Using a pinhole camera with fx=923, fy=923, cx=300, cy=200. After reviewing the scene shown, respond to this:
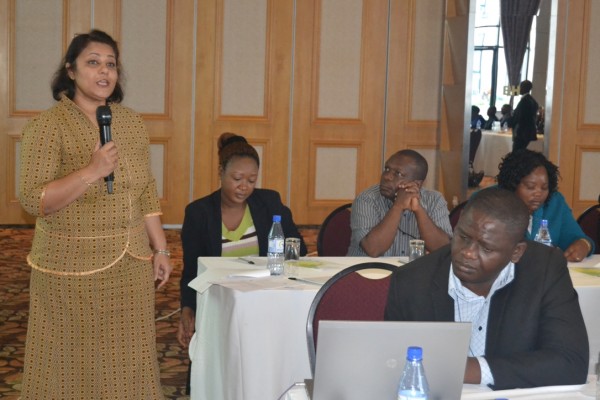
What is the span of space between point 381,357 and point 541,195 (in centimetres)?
309

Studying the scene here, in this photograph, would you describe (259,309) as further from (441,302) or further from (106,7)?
(106,7)

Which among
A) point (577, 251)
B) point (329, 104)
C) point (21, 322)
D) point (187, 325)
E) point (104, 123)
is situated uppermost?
point (329, 104)

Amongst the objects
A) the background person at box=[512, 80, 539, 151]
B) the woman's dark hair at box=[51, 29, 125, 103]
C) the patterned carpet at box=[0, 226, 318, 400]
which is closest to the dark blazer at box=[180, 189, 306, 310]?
the patterned carpet at box=[0, 226, 318, 400]

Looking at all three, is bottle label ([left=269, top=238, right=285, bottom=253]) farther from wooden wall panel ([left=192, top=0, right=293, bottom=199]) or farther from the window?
the window

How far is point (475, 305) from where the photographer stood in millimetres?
2777

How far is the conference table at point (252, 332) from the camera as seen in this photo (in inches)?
146

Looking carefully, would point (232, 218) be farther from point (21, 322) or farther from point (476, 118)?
point (476, 118)

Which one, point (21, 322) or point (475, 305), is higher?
point (475, 305)

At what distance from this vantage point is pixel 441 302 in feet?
9.01

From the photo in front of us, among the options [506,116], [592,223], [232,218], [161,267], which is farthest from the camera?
[506,116]

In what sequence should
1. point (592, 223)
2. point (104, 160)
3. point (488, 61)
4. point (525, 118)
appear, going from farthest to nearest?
point (525, 118), point (488, 61), point (592, 223), point (104, 160)

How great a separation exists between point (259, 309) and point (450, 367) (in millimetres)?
1737

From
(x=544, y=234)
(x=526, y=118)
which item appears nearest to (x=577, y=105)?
(x=526, y=118)

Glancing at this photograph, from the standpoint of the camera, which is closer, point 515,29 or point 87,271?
point 87,271
